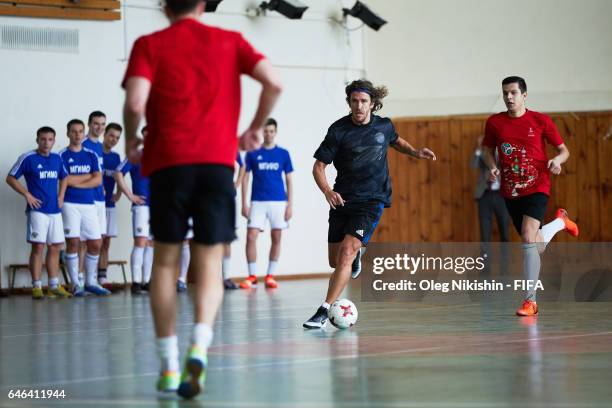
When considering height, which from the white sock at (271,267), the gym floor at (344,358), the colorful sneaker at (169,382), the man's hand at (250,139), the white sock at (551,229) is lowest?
the gym floor at (344,358)

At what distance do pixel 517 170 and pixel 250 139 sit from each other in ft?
13.7

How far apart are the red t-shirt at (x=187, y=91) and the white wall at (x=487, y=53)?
11.6 metres

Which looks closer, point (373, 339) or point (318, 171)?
point (373, 339)

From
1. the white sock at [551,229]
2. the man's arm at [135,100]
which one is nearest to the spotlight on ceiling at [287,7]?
the white sock at [551,229]

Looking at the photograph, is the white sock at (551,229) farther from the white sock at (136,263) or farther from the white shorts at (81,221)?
the white shorts at (81,221)

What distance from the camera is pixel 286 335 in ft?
21.7

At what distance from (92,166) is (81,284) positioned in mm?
1483

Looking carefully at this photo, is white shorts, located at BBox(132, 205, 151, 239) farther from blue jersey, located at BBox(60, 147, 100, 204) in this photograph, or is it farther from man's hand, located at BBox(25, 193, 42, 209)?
man's hand, located at BBox(25, 193, 42, 209)

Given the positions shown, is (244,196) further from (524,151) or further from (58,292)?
(524,151)

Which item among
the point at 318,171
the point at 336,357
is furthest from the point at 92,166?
the point at 336,357

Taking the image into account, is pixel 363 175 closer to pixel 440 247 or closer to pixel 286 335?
pixel 286 335

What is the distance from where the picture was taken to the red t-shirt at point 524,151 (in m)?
7.97

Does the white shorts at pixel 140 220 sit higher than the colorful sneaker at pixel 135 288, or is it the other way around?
the white shorts at pixel 140 220

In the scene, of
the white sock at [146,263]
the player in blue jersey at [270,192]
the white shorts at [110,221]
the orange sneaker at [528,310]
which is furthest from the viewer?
the player in blue jersey at [270,192]
